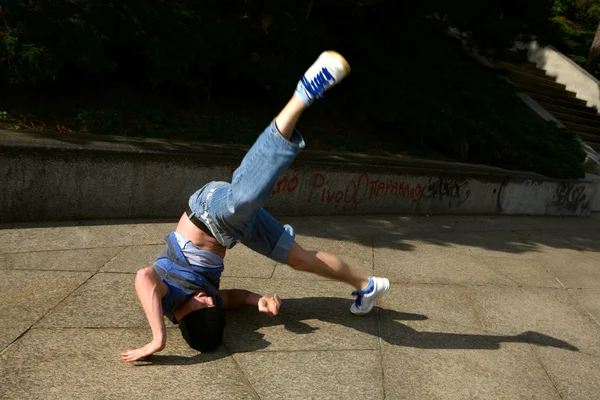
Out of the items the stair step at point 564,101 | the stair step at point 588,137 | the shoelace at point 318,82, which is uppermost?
the shoelace at point 318,82

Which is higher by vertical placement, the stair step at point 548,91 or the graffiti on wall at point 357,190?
the stair step at point 548,91

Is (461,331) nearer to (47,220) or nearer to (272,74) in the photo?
(47,220)

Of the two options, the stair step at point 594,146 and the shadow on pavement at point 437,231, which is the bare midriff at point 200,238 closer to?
the shadow on pavement at point 437,231

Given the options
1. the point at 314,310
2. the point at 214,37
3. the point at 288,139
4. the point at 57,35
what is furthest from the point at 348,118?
the point at 288,139

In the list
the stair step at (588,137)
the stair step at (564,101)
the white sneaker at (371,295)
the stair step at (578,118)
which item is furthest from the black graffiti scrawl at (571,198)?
the white sneaker at (371,295)

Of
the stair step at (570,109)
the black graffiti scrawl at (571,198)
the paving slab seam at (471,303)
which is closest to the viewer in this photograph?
the paving slab seam at (471,303)

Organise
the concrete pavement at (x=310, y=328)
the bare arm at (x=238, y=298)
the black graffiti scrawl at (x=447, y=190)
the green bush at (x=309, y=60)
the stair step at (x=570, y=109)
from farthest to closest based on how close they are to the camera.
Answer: the stair step at (x=570, y=109) → the black graffiti scrawl at (x=447, y=190) → the green bush at (x=309, y=60) → the bare arm at (x=238, y=298) → the concrete pavement at (x=310, y=328)

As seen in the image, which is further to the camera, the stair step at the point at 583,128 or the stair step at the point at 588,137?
the stair step at the point at 583,128

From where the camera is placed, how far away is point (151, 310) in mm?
3080

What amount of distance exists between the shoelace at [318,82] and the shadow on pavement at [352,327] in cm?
150

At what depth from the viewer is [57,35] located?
6051mm

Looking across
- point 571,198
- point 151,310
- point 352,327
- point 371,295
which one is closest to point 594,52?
point 571,198

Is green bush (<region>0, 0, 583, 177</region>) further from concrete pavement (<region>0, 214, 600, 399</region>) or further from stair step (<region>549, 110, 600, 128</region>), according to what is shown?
stair step (<region>549, 110, 600, 128</region>)

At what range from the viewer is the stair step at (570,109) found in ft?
43.6
